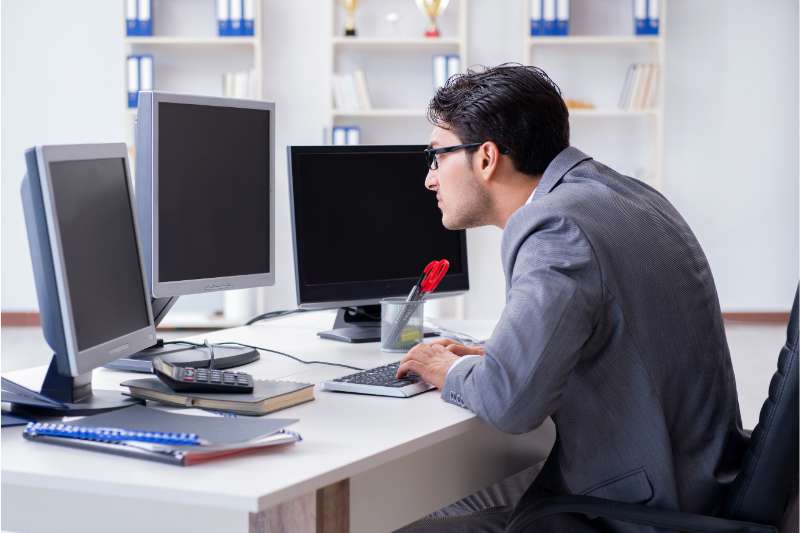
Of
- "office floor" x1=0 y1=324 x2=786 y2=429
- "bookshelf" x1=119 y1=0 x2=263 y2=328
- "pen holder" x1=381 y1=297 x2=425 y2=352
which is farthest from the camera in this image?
"bookshelf" x1=119 y1=0 x2=263 y2=328

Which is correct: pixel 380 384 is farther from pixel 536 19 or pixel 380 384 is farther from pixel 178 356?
pixel 536 19

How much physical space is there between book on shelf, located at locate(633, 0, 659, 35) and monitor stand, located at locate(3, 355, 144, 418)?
4.92 m

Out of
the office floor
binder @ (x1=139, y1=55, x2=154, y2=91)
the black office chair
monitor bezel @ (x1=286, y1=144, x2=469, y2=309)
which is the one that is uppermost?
binder @ (x1=139, y1=55, x2=154, y2=91)

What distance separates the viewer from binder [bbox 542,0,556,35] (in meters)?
5.90

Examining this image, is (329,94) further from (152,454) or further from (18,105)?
(152,454)

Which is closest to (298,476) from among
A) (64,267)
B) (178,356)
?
(64,267)

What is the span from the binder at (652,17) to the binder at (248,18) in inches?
91.5

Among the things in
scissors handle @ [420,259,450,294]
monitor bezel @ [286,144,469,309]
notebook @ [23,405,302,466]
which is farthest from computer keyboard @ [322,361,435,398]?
monitor bezel @ [286,144,469,309]

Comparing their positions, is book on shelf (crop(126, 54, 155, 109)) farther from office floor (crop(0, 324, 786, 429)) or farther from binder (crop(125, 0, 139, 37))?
office floor (crop(0, 324, 786, 429))

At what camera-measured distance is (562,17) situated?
5.91 meters

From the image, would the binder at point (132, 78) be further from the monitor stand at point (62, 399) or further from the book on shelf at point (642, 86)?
the monitor stand at point (62, 399)

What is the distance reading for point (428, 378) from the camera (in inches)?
68.7

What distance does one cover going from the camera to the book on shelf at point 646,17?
5891 mm

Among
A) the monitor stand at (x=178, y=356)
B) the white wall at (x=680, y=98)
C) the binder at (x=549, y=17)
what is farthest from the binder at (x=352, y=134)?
the monitor stand at (x=178, y=356)
